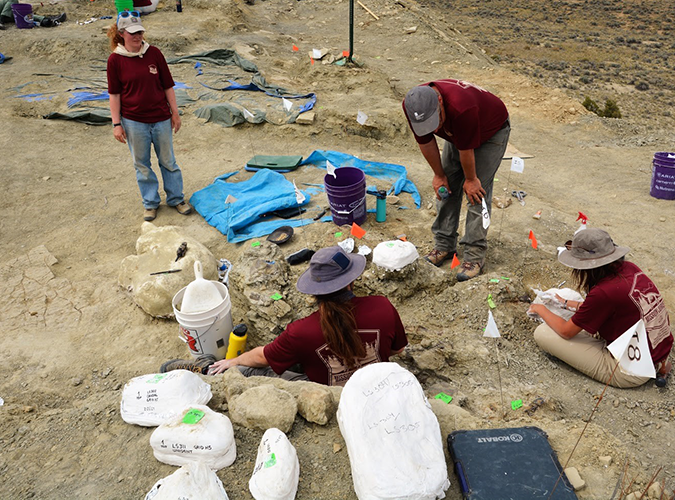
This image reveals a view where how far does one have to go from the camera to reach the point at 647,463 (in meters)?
2.46

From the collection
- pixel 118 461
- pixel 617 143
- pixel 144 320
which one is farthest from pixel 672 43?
pixel 118 461

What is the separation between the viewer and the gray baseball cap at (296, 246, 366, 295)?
251 centimetres

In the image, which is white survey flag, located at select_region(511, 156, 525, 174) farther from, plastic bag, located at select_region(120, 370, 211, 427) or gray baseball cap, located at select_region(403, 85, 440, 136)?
plastic bag, located at select_region(120, 370, 211, 427)

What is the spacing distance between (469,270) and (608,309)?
154cm

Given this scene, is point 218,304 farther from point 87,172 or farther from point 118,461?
point 87,172

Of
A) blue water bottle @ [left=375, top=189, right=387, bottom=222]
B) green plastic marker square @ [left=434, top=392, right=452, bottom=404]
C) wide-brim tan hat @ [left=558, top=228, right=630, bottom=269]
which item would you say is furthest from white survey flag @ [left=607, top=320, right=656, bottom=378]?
blue water bottle @ [left=375, top=189, right=387, bottom=222]

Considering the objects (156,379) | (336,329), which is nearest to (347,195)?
(336,329)

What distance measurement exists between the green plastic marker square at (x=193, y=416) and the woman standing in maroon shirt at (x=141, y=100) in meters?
3.70

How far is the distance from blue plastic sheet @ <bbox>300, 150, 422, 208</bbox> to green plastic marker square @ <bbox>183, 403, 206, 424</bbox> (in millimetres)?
4181

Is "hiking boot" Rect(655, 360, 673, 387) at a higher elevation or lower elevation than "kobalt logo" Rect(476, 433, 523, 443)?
lower

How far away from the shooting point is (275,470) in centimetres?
202

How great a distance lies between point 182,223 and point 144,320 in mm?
1662

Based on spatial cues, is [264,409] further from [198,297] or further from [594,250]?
[594,250]

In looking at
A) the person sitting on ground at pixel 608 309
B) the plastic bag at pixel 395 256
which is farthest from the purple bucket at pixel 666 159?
the plastic bag at pixel 395 256
